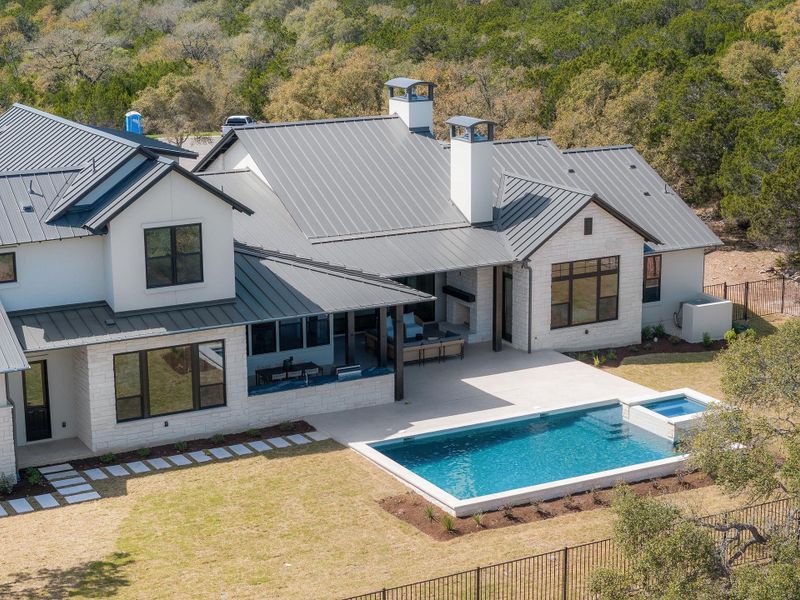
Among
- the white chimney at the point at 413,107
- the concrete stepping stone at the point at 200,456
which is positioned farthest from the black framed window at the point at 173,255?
the white chimney at the point at 413,107

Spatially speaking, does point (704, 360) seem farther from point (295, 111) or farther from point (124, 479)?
point (295, 111)

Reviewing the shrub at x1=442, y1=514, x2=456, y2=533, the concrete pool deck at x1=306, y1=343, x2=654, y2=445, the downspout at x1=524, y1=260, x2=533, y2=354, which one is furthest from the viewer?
the downspout at x1=524, y1=260, x2=533, y2=354

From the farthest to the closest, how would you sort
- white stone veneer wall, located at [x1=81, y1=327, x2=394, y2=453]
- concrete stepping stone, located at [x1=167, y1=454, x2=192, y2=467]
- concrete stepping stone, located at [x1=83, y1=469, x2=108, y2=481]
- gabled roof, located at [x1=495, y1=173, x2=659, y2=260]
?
gabled roof, located at [x1=495, y1=173, x2=659, y2=260], white stone veneer wall, located at [x1=81, y1=327, x2=394, y2=453], concrete stepping stone, located at [x1=167, y1=454, x2=192, y2=467], concrete stepping stone, located at [x1=83, y1=469, x2=108, y2=481]

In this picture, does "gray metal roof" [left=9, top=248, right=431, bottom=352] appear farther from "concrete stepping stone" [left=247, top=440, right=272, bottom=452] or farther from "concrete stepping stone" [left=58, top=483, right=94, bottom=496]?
"concrete stepping stone" [left=58, top=483, right=94, bottom=496]

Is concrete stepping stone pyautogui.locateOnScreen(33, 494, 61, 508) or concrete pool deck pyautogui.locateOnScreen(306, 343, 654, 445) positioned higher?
concrete pool deck pyautogui.locateOnScreen(306, 343, 654, 445)

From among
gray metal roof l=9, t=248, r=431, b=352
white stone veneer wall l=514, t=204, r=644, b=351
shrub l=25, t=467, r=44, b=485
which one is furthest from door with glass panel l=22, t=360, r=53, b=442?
white stone veneer wall l=514, t=204, r=644, b=351

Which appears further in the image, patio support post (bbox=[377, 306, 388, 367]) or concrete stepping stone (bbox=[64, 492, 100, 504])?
patio support post (bbox=[377, 306, 388, 367])

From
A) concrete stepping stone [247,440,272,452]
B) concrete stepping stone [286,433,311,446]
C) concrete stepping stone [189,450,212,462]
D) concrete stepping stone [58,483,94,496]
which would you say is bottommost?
concrete stepping stone [58,483,94,496]
